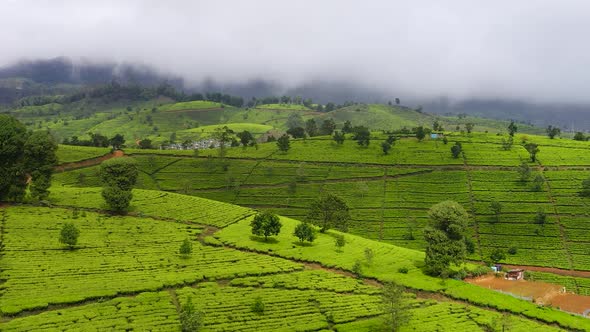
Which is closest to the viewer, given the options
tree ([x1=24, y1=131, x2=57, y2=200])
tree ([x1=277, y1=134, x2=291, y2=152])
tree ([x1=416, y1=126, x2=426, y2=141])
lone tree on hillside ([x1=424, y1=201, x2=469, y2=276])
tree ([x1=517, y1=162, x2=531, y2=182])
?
lone tree on hillside ([x1=424, y1=201, x2=469, y2=276])

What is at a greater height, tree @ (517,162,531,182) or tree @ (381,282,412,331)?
tree @ (517,162,531,182)

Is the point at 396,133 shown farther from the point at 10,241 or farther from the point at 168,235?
the point at 10,241

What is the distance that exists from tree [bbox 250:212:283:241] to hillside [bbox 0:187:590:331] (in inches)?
79.8

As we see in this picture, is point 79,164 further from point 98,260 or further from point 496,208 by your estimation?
point 496,208

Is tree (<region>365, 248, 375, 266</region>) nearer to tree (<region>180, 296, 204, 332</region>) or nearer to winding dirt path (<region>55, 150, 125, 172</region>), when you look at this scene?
tree (<region>180, 296, 204, 332</region>)

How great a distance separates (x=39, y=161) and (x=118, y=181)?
16.8 metres

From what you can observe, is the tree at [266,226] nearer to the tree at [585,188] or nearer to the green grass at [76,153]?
the tree at [585,188]

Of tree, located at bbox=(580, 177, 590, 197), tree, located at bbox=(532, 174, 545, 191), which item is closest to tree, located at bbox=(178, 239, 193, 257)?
tree, located at bbox=(532, 174, 545, 191)

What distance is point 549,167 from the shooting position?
145375 millimetres

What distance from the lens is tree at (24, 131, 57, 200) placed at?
95688 mm

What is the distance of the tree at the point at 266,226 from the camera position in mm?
84375

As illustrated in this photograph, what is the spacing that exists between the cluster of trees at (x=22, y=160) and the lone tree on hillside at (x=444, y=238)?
3037 inches

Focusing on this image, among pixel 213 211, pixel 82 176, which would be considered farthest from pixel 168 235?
pixel 82 176

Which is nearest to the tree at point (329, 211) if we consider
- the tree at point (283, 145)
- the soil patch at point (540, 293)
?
the soil patch at point (540, 293)
